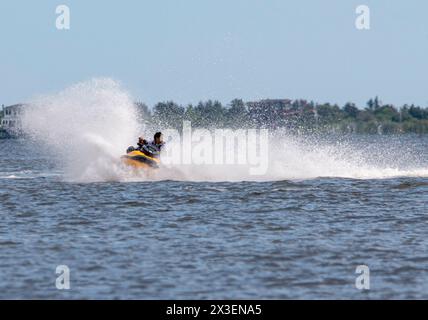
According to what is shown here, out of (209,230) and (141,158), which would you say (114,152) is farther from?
(209,230)

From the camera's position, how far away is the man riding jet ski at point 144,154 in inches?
1300

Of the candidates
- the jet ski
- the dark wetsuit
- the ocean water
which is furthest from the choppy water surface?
the dark wetsuit

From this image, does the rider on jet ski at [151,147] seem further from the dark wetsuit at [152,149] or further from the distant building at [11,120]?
the distant building at [11,120]

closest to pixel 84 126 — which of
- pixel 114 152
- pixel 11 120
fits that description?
pixel 114 152

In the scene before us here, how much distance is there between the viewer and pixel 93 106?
4116 cm

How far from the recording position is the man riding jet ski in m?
33.0

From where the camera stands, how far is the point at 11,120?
7687 inches

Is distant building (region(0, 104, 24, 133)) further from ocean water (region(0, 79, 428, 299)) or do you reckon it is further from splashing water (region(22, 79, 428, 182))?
ocean water (region(0, 79, 428, 299))

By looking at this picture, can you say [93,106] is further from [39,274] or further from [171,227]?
[39,274]

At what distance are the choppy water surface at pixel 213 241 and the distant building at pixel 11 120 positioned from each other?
154393 millimetres

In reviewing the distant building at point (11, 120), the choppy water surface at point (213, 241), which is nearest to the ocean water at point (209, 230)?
the choppy water surface at point (213, 241)

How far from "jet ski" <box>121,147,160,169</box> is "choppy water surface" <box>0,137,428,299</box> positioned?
2.57 meters

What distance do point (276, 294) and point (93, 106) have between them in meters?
26.9
